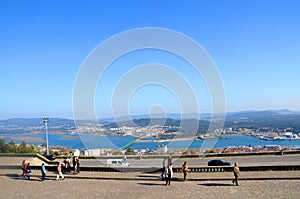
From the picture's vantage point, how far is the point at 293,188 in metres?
12.3

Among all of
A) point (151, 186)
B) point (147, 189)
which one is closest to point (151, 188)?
point (147, 189)

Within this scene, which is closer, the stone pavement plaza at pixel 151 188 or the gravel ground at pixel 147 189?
the gravel ground at pixel 147 189

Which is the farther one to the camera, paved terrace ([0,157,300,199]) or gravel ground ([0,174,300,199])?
paved terrace ([0,157,300,199])

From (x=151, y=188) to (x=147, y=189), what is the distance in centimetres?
25

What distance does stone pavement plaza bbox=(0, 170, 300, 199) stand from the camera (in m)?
12.2

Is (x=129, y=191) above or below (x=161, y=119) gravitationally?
below

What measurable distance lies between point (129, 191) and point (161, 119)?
18.6 m

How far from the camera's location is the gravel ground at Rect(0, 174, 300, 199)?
12.1 m

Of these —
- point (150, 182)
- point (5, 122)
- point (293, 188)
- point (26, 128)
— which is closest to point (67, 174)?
point (150, 182)

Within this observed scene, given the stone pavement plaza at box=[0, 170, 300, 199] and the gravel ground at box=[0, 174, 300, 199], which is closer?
the gravel ground at box=[0, 174, 300, 199]

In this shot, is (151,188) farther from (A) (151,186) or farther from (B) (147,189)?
(A) (151,186)

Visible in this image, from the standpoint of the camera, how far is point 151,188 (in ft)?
44.7

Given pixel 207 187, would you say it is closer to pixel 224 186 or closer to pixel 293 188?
pixel 224 186

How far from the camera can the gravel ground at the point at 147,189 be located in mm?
12062
